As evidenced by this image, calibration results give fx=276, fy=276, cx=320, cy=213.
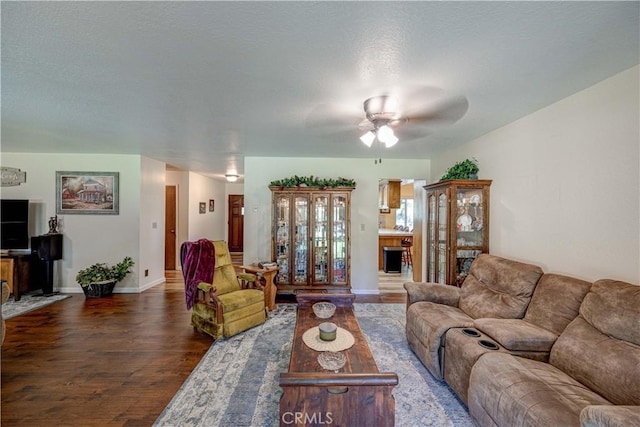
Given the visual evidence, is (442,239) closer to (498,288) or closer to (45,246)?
(498,288)

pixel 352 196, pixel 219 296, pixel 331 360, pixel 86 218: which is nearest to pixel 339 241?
pixel 352 196

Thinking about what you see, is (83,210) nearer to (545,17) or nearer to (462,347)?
(462,347)

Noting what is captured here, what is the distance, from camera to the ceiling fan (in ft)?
7.67

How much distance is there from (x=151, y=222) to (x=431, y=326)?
510 cm

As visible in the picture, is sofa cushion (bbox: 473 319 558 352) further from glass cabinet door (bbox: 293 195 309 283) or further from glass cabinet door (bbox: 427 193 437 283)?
glass cabinet door (bbox: 293 195 309 283)

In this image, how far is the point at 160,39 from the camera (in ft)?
5.29

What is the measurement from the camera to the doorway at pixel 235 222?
910 centimetres

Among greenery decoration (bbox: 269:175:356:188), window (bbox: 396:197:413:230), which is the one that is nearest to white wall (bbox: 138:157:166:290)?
greenery decoration (bbox: 269:175:356:188)

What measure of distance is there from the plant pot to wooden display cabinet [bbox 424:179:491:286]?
Result: 5.29m

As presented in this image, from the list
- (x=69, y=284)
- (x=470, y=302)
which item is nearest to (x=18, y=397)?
(x=69, y=284)

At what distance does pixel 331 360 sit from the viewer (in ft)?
5.89

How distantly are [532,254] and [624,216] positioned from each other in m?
0.92

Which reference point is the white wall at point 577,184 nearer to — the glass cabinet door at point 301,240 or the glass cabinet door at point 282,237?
the glass cabinet door at point 301,240

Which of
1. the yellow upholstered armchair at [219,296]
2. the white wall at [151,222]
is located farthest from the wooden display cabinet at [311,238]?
the white wall at [151,222]
